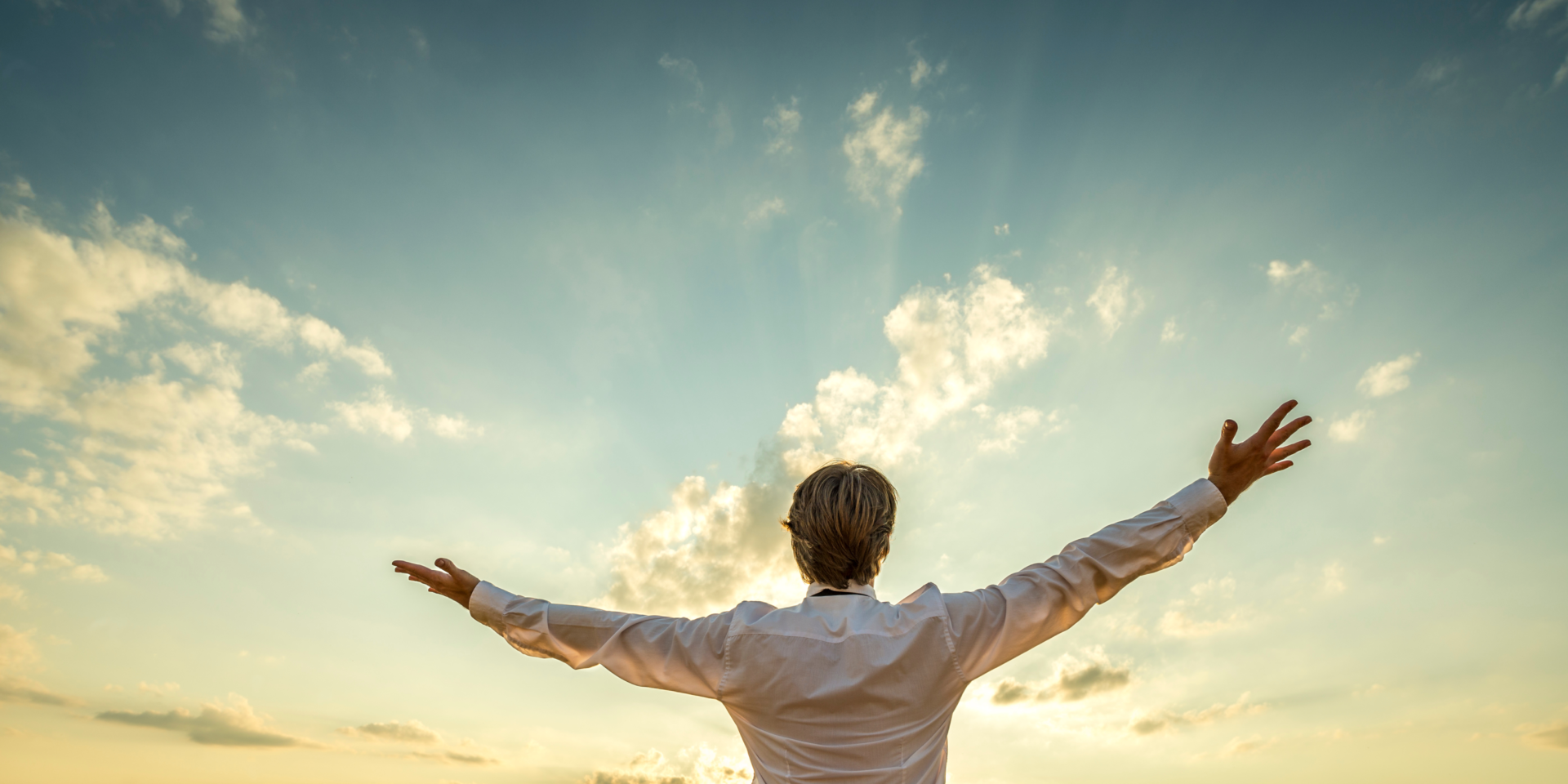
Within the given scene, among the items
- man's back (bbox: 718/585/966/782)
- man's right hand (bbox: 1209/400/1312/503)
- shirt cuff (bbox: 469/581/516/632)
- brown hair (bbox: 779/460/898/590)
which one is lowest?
man's back (bbox: 718/585/966/782)

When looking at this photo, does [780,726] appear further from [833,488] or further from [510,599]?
[510,599]

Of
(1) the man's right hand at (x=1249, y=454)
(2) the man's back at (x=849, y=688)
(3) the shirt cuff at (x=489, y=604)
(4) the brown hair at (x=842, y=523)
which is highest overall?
(1) the man's right hand at (x=1249, y=454)

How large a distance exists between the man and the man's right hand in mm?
25

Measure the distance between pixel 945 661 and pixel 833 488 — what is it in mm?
1303

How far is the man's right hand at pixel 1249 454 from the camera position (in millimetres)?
5340

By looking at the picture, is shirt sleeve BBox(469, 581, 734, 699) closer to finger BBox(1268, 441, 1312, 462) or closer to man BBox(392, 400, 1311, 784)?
man BBox(392, 400, 1311, 784)

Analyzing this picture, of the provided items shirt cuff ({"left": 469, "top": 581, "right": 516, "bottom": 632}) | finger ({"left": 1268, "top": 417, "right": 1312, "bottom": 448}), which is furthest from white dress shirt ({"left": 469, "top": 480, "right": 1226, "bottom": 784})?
shirt cuff ({"left": 469, "top": 581, "right": 516, "bottom": 632})

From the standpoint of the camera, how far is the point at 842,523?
527cm

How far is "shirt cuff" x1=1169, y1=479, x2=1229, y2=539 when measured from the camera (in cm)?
504

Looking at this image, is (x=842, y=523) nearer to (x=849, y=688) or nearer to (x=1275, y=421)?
(x=849, y=688)

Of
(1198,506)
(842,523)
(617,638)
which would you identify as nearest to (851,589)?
(842,523)

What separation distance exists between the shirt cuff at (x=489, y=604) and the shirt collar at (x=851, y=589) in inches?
78.0

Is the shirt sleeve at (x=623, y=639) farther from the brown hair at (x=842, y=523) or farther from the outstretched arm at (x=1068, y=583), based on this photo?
the outstretched arm at (x=1068, y=583)

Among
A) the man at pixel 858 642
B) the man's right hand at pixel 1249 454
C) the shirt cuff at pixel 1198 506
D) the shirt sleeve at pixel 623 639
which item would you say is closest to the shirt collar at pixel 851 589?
the man at pixel 858 642
